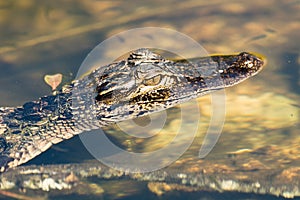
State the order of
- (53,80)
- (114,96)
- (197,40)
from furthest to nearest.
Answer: (53,80) < (197,40) < (114,96)

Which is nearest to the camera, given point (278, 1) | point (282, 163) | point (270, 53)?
point (282, 163)

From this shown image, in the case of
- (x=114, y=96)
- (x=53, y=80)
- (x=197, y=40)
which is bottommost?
(x=114, y=96)

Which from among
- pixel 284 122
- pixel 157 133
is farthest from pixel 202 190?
pixel 284 122

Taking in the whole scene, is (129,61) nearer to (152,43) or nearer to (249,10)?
(152,43)

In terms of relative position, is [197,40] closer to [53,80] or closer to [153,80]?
[153,80]

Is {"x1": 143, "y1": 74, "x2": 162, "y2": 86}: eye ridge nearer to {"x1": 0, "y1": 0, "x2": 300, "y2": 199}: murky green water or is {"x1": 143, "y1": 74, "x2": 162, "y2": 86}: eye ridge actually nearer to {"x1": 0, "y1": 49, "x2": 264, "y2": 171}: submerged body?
{"x1": 0, "y1": 49, "x2": 264, "y2": 171}: submerged body

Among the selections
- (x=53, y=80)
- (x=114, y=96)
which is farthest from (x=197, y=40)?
(x=53, y=80)
